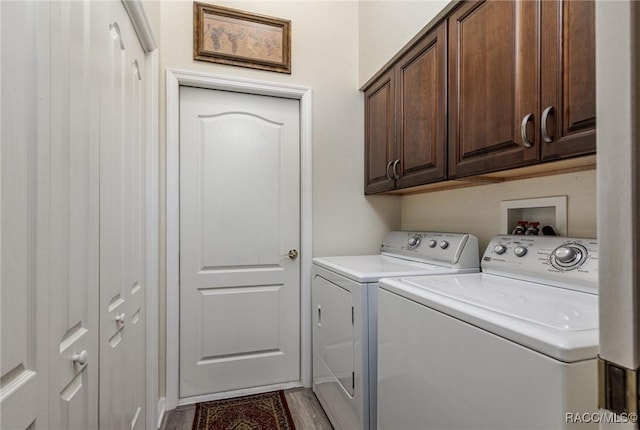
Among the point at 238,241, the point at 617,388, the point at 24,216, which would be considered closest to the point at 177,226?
the point at 238,241

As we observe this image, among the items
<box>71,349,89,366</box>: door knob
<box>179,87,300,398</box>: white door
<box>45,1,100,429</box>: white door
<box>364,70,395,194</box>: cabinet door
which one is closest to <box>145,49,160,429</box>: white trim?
<box>179,87,300,398</box>: white door

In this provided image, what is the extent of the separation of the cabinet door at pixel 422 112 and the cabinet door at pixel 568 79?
0.49 metres

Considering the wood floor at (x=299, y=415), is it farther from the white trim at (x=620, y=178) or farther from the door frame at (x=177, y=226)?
the white trim at (x=620, y=178)

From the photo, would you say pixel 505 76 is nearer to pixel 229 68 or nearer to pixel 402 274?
pixel 402 274

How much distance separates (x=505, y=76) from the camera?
1189 mm

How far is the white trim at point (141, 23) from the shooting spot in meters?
1.36

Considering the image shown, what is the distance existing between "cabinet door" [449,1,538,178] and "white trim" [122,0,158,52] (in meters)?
1.41

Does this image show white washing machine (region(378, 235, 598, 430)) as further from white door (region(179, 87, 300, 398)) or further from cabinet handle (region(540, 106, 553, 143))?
white door (region(179, 87, 300, 398))

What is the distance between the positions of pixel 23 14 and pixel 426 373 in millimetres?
1321

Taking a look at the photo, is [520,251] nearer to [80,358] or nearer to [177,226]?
[80,358]

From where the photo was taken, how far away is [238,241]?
2172mm

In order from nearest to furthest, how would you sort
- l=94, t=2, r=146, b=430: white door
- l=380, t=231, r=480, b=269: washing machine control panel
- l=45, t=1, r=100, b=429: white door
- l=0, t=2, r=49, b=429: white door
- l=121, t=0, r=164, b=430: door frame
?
l=0, t=2, r=49, b=429: white door
l=45, t=1, r=100, b=429: white door
l=94, t=2, r=146, b=430: white door
l=380, t=231, r=480, b=269: washing machine control panel
l=121, t=0, r=164, b=430: door frame

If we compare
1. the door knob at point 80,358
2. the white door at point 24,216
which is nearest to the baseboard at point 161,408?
the door knob at point 80,358

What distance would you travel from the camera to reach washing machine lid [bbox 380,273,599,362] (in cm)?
65
